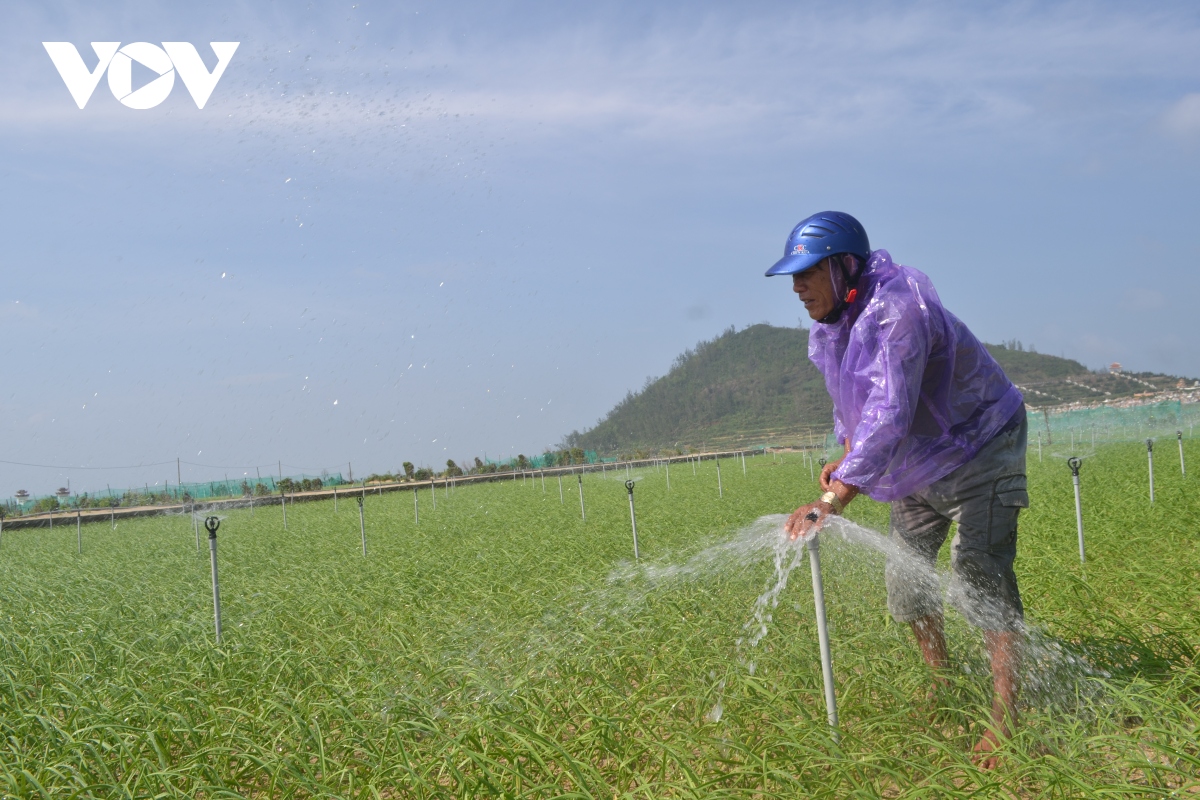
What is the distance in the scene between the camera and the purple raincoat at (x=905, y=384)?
271cm

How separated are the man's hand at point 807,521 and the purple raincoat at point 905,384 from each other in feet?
0.50

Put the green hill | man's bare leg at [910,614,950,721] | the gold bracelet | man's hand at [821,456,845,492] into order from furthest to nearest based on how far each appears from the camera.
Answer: the green hill, man's bare leg at [910,614,950,721], man's hand at [821,456,845,492], the gold bracelet

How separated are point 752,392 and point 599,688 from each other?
12127cm

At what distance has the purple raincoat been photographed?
2.71 metres

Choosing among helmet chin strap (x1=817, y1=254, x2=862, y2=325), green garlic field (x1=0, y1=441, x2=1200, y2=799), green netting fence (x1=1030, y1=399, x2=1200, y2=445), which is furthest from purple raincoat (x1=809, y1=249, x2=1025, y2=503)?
green netting fence (x1=1030, y1=399, x2=1200, y2=445)

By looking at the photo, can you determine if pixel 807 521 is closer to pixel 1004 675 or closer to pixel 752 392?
pixel 1004 675

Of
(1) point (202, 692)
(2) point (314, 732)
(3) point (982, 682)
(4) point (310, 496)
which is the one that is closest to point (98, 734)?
(1) point (202, 692)

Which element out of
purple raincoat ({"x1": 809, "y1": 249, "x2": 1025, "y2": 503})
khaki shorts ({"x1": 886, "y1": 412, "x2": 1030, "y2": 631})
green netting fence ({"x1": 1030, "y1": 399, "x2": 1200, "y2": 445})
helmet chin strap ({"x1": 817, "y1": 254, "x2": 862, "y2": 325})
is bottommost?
green netting fence ({"x1": 1030, "y1": 399, "x2": 1200, "y2": 445})

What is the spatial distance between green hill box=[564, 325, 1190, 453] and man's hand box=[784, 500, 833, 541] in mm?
79916

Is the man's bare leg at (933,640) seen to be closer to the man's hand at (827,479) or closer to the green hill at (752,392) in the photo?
the man's hand at (827,479)

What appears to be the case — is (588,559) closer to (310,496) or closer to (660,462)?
(310,496)

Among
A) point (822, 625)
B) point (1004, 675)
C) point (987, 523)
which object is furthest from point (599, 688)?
point (987, 523)

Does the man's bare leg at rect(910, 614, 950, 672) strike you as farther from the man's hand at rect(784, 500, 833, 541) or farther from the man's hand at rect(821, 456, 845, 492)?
the man's hand at rect(784, 500, 833, 541)

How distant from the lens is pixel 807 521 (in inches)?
101
